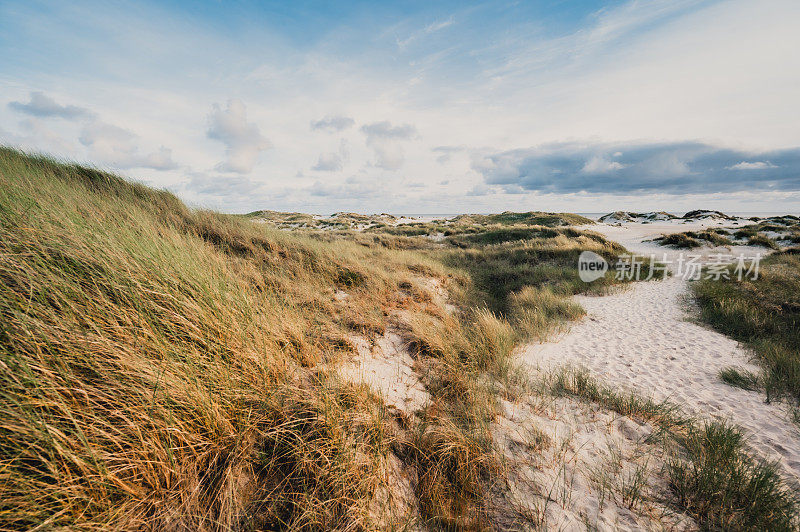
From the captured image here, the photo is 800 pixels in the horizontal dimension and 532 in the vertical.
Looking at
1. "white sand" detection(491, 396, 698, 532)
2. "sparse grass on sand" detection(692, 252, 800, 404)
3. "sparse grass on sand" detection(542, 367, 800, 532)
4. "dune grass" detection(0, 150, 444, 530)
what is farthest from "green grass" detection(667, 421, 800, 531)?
"sparse grass on sand" detection(692, 252, 800, 404)

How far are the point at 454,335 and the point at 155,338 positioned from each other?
405 centimetres

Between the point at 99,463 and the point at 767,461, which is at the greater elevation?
the point at 99,463

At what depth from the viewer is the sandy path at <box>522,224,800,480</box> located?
11.6 feet

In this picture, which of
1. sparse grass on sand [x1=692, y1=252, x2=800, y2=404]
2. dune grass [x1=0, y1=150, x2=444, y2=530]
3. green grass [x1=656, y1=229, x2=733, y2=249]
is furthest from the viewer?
green grass [x1=656, y1=229, x2=733, y2=249]

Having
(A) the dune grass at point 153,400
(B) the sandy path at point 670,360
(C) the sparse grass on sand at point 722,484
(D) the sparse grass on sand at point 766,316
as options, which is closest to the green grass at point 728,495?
(C) the sparse grass on sand at point 722,484

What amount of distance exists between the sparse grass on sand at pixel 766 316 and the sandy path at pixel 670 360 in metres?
0.31

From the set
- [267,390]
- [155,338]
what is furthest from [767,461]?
[155,338]

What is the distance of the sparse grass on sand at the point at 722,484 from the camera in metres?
2.10

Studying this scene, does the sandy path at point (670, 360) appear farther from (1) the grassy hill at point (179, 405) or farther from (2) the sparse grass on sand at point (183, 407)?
(1) the grassy hill at point (179, 405)

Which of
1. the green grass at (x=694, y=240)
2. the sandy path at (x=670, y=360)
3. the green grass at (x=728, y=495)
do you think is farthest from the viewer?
the green grass at (x=694, y=240)

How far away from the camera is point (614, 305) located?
8.78 metres

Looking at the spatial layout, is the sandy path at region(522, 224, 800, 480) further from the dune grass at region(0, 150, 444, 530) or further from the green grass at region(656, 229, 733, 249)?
the green grass at region(656, 229, 733, 249)

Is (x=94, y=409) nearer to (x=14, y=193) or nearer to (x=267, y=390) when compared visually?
(x=267, y=390)

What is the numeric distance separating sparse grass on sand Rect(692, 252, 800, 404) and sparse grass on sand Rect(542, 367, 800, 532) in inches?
95.0
